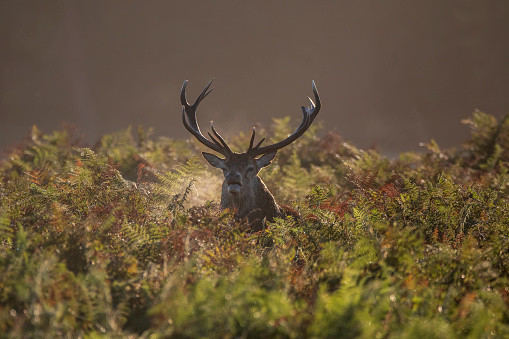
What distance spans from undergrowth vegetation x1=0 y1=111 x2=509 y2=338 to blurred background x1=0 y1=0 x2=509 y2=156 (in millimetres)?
13559

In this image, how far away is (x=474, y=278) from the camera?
2.58 m

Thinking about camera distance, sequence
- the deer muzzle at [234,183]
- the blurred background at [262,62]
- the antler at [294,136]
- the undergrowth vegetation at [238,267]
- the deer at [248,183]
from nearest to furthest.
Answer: the undergrowth vegetation at [238,267] < the deer muzzle at [234,183] < the deer at [248,183] < the antler at [294,136] < the blurred background at [262,62]

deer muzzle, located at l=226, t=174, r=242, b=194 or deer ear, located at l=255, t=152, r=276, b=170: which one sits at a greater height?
deer ear, located at l=255, t=152, r=276, b=170

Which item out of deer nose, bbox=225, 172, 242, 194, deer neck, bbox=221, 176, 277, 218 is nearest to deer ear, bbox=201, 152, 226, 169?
deer neck, bbox=221, 176, 277, 218

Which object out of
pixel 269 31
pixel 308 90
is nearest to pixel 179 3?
pixel 269 31

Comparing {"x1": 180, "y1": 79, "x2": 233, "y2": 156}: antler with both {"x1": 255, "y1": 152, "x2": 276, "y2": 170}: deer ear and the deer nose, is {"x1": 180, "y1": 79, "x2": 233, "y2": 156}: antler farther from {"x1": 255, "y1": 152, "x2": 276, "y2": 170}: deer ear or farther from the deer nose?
the deer nose

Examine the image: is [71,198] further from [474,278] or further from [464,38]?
[464,38]

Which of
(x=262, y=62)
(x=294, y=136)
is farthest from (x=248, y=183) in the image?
(x=262, y=62)

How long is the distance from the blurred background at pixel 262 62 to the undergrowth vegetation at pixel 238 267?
13.6 metres

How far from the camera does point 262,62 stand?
1791cm

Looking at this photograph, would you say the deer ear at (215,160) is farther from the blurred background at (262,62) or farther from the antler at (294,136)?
the blurred background at (262,62)

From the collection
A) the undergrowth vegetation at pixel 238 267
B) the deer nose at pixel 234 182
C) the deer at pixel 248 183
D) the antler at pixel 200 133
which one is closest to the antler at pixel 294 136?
the deer at pixel 248 183

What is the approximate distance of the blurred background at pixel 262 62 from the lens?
17578 mm

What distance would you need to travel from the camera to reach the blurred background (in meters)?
17.6
